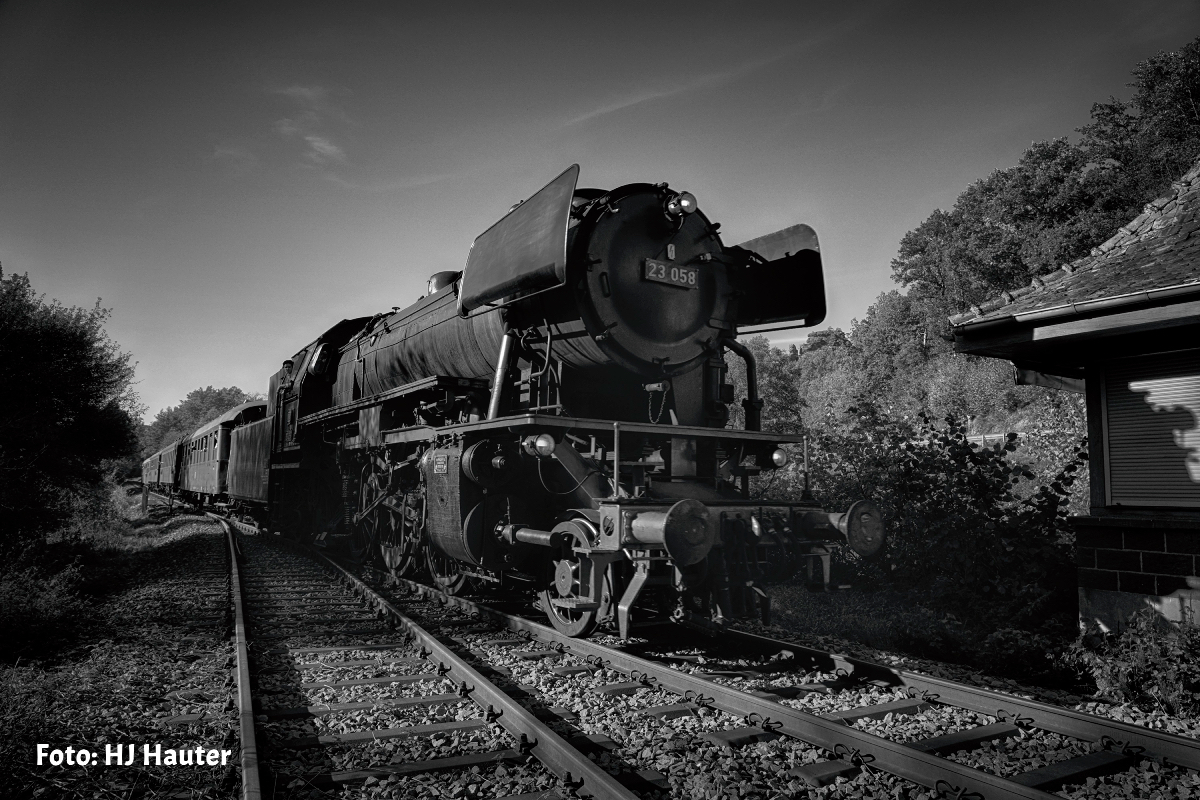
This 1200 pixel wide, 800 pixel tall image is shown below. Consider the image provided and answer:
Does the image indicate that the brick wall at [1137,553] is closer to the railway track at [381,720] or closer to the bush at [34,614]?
the railway track at [381,720]

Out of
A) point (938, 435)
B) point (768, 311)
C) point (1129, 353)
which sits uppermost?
point (768, 311)

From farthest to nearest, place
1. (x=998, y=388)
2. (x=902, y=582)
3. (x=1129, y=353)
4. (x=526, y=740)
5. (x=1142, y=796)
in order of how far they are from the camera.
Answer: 1. (x=998, y=388)
2. (x=902, y=582)
3. (x=1129, y=353)
4. (x=526, y=740)
5. (x=1142, y=796)

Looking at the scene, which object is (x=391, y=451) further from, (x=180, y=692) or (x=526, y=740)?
(x=526, y=740)

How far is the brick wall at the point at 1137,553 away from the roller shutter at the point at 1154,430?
0.20 meters

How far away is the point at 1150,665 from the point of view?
4.62 meters

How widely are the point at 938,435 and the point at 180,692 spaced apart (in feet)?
23.3

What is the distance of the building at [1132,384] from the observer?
16.8ft

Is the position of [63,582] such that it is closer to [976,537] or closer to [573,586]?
[573,586]

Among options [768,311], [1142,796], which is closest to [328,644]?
[768,311]

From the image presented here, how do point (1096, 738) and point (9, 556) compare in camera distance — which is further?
point (9, 556)

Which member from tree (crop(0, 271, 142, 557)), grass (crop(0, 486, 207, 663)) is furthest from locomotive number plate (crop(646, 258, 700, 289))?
tree (crop(0, 271, 142, 557))

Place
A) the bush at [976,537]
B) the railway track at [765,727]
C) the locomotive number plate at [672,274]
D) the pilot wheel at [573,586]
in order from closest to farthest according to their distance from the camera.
A: the railway track at [765,727]
the pilot wheel at [573,586]
the locomotive number plate at [672,274]
the bush at [976,537]

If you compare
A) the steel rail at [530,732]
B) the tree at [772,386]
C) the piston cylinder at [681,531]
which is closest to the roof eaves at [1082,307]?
the piston cylinder at [681,531]

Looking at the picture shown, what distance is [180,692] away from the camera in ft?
15.0
